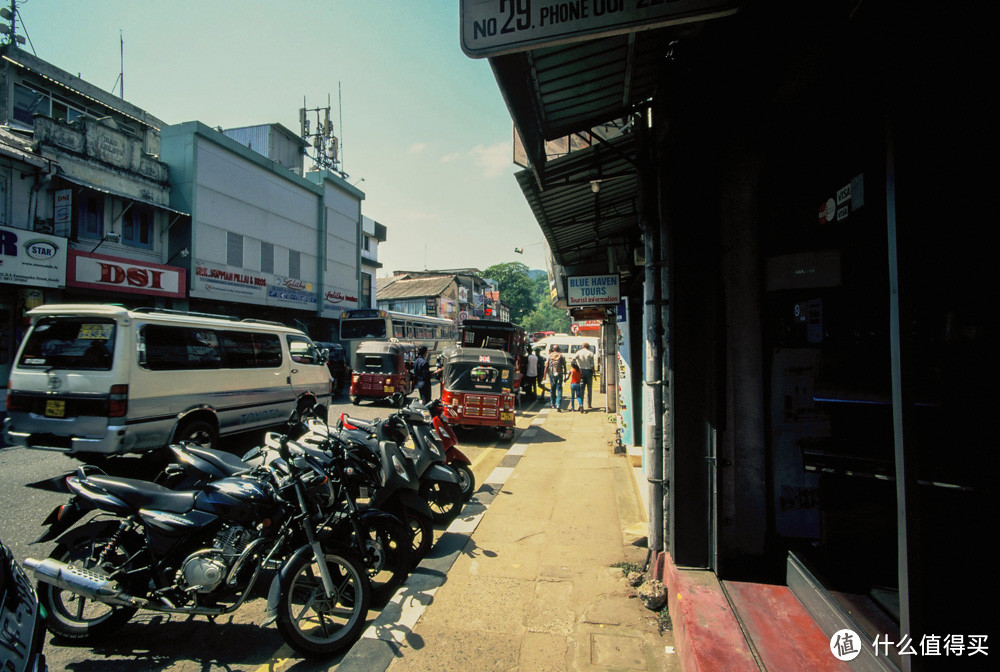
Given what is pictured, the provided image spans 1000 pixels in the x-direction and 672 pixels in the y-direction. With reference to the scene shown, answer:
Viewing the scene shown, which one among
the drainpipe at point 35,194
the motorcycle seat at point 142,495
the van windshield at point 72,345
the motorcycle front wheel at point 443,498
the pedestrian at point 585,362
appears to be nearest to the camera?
the motorcycle seat at point 142,495

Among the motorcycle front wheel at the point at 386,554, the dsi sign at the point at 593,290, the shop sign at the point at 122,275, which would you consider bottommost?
the motorcycle front wheel at the point at 386,554

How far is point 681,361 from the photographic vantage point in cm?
319

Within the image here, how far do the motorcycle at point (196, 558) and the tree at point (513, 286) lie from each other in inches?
2731

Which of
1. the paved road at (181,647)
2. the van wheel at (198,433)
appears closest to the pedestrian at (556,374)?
the van wheel at (198,433)

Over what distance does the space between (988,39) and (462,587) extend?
161 inches

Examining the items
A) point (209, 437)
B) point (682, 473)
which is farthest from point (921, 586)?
point (209, 437)

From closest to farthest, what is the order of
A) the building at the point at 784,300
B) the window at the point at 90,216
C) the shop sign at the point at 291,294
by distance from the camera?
the building at the point at 784,300 → the window at the point at 90,216 → the shop sign at the point at 291,294

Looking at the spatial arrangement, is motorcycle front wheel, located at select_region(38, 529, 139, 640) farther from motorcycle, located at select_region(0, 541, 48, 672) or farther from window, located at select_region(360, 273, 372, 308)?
window, located at select_region(360, 273, 372, 308)

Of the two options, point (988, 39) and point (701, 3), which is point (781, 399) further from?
point (701, 3)

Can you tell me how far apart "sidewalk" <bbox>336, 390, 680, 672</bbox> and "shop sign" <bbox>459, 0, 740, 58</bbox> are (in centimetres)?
331

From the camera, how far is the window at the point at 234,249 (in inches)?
796

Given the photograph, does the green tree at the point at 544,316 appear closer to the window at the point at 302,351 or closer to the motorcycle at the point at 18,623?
the window at the point at 302,351

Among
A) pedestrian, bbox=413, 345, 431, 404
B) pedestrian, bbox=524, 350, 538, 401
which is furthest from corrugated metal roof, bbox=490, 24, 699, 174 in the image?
pedestrian, bbox=524, 350, 538, 401

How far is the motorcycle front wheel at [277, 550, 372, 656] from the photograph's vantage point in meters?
2.78
